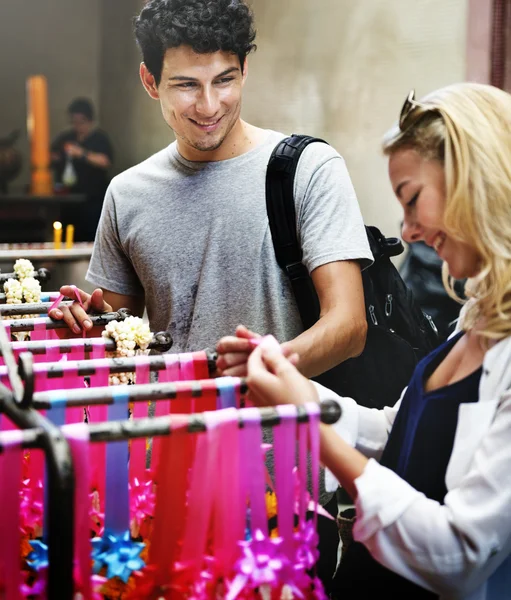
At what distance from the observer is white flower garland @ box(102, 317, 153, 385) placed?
1.51 meters

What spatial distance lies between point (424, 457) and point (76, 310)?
84cm

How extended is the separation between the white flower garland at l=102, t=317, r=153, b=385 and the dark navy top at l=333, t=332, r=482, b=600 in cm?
48

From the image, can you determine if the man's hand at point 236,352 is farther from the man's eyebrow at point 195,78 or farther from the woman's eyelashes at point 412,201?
the man's eyebrow at point 195,78

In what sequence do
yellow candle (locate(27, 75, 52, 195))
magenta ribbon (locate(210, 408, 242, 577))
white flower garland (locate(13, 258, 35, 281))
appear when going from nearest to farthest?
magenta ribbon (locate(210, 408, 242, 577))
white flower garland (locate(13, 258, 35, 281))
yellow candle (locate(27, 75, 52, 195))

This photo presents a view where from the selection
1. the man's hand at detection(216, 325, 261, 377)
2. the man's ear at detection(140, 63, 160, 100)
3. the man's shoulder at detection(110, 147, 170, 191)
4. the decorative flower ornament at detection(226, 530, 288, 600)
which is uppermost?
the man's ear at detection(140, 63, 160, 100)

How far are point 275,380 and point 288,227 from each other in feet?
2.54

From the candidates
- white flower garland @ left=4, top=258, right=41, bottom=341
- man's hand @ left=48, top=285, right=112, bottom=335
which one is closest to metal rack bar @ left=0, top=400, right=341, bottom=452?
man's hand @ left=48, top=285, right=112, bottom=335

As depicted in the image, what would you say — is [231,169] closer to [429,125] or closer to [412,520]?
[429,125]

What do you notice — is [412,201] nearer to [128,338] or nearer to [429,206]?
[429,206]

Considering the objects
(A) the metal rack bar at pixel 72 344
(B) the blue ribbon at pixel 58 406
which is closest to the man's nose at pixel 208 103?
(A) the metal rack bar at pixel 72 344

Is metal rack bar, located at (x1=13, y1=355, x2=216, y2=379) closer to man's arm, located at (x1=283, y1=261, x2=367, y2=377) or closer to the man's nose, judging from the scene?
man's arm, located at (x1=283, y1=261, x2=367, y2=377)

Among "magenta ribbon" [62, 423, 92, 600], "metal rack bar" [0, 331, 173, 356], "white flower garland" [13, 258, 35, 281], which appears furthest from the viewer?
"white flower garland" [13, 258, 35, 281]

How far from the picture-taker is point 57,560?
898 mm

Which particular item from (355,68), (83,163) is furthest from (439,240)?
(83,163)
